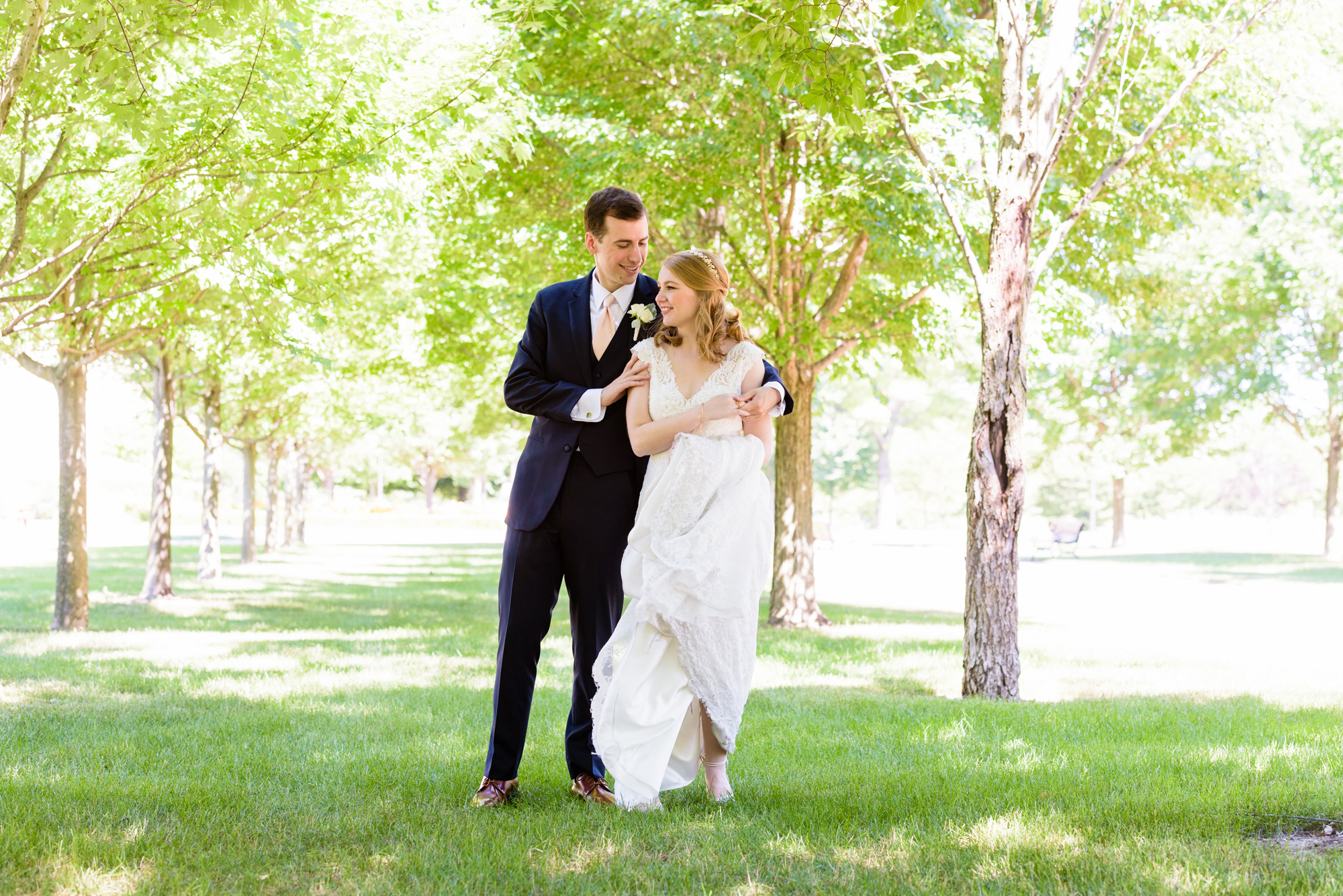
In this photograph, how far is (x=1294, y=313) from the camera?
1014 inches

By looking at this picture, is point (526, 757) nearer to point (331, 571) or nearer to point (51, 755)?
point (51, 755)

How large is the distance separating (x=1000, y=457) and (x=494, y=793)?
427 cm

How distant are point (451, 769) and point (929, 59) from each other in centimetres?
594

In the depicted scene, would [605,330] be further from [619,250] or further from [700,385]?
[700,385]

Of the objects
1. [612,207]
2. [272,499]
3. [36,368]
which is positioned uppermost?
[36,368]

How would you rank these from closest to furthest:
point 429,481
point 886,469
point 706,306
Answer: point 706,306, point 886,469, point 429,481

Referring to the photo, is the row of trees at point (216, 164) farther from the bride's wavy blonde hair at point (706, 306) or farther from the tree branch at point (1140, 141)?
the tree branch at point (1140, 141)

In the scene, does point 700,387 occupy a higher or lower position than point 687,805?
higher

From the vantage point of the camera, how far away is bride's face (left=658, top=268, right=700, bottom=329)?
411 centimetres

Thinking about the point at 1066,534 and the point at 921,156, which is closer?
the point at 921,156

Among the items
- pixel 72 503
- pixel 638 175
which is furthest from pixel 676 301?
pixel 72 503

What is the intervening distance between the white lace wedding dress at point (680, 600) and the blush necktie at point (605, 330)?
0.21 metres

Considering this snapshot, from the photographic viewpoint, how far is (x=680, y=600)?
4016mm

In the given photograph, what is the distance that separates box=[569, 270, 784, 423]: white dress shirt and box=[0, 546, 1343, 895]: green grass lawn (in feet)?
4.67
